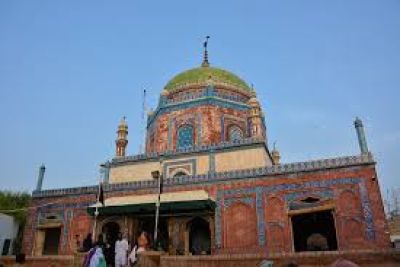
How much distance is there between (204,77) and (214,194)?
9.36 meters

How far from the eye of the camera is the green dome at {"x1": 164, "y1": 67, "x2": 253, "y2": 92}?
80.5ft

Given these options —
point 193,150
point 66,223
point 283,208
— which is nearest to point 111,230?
point 66,223

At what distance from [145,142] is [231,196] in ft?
29.1

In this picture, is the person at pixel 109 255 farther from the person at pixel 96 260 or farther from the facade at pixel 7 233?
the facade at pixel 7 233

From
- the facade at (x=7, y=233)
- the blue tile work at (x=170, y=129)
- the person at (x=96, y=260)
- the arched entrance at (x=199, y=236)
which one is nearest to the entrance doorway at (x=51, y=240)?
the facade at (x=7, y=233)

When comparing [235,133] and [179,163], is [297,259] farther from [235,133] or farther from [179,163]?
[235,133]

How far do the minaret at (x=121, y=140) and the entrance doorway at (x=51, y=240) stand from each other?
5.58 meters

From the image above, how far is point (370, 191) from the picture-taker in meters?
15.3

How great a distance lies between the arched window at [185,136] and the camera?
2197 cm

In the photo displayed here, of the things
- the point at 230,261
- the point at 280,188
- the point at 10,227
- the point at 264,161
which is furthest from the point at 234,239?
the point at 10,227

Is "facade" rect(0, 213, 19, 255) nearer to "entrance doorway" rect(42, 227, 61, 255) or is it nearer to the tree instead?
the tree

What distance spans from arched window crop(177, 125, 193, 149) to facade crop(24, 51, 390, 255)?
0.06m

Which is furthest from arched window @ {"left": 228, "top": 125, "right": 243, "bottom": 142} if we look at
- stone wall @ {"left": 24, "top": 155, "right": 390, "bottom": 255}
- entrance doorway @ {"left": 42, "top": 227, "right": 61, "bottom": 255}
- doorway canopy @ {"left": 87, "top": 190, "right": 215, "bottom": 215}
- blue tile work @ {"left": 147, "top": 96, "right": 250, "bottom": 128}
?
entrance doorway @ {"left": 42, "top": 227, "right": 61, "bottom": 255}

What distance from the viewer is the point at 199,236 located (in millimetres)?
18281
